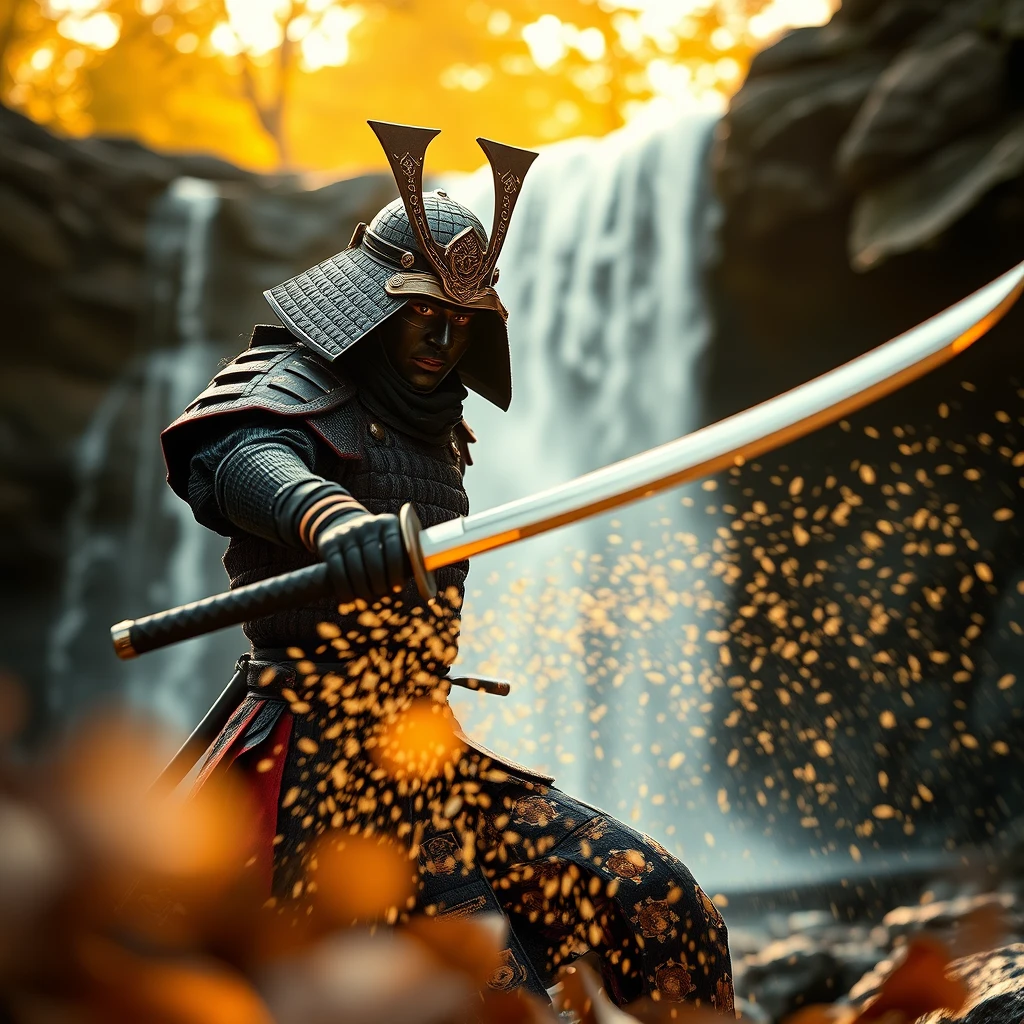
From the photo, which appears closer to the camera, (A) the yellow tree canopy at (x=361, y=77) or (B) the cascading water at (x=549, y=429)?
(B) the cascading water at (x=549, y=429)

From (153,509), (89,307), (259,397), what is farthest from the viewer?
(153,509)

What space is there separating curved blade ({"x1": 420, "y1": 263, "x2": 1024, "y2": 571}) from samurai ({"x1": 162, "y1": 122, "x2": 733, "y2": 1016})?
0.39 meters

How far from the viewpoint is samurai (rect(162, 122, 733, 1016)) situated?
2086 mm

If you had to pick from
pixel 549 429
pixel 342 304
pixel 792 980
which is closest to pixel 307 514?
pixel 342 304

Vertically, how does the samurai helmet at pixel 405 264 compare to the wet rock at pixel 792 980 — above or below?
above

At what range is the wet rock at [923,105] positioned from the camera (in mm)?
6402

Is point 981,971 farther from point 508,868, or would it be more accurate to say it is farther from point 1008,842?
point 1008,842

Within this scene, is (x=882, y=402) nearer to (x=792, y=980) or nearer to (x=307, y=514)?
(x=792, y=980)

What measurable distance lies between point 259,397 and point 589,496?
2.39 ft

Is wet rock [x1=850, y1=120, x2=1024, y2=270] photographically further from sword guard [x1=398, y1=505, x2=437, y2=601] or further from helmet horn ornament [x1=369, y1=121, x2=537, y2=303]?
sword guard [x1=398, y1=505, x2=437, y2=601]

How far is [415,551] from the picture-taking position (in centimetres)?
170

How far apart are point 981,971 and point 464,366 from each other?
2004 mm

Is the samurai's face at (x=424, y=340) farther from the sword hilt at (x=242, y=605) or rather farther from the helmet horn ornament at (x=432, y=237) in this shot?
the sword hilt at (x=242, y=605)

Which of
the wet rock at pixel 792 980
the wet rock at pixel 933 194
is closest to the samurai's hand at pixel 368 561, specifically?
the wet rock at pixel 792 980
